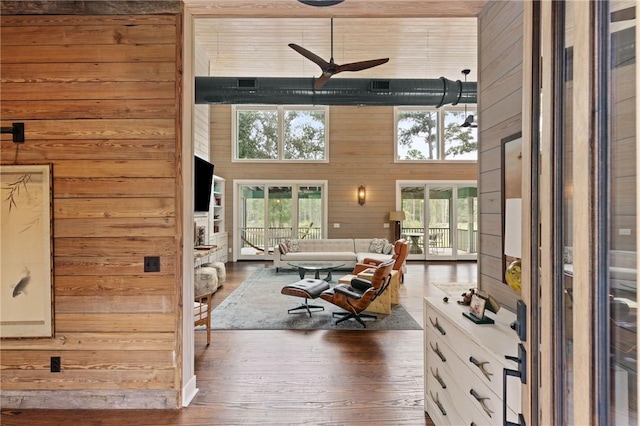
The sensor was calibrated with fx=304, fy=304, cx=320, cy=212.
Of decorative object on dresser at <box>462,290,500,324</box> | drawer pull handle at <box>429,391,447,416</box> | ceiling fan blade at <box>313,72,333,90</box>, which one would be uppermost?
ceiling fan blade at <box>313,72,333,90</box>

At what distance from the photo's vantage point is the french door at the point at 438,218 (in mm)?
8711

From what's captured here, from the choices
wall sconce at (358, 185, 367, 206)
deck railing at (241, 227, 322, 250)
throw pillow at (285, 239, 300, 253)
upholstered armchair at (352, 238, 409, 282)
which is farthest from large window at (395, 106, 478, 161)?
upholstered armchair at (352, 238, 409, 282)

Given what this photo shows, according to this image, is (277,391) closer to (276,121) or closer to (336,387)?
(336,387)

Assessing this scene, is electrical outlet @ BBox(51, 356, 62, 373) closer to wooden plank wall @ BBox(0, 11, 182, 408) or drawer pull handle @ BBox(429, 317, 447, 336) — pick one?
wooden plank wall @ BBox(0, 11, 182, 408)

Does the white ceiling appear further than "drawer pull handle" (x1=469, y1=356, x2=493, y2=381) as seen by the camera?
Yes

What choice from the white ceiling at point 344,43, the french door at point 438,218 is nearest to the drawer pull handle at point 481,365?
the white ceiling at point 344,43

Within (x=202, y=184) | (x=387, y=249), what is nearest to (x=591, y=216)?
(x=202, y=184)

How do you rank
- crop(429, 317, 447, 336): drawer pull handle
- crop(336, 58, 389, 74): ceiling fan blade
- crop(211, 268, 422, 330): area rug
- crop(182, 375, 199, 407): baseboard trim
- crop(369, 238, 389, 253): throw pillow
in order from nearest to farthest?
1. crop(429, 317, 447, 336): drawer pull handle
2. crop(182, 375, 199, 407): baseboard trim
3. crop(211, 268, 422, 330): area rug
4. crop(336, 58, 389, 74): ceiling fan blade
5. crop(369, 238, 389, 253): throw pillow

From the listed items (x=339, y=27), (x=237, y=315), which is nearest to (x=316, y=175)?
(x=339, y=27)

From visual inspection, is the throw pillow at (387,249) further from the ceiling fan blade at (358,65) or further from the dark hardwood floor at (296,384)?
the ceiling fan blade at (358,65)

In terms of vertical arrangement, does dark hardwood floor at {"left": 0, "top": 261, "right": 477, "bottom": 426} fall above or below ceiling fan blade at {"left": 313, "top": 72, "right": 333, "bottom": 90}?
below

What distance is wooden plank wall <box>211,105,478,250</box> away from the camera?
8703mm

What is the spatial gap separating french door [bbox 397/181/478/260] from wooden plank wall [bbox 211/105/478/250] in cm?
29

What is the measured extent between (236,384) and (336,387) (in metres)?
0.83
